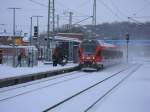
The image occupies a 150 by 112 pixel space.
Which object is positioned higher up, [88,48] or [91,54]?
[88,48]

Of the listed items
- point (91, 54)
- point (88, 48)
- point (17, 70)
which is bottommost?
point (17, 70)

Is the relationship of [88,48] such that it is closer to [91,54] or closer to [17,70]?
[91,54]

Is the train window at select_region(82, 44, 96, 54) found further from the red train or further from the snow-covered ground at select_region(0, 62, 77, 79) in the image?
the snow-covered ground at select_region(0, 62, 77, 79)

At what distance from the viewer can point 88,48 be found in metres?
37.9

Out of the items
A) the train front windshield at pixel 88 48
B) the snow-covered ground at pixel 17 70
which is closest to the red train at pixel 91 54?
the train front windshield at pixel 88 48

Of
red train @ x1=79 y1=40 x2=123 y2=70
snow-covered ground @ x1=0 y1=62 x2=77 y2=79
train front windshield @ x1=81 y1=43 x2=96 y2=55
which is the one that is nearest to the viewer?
snow-covered ground @ x1=0 y1=62 x2=77 y2=79

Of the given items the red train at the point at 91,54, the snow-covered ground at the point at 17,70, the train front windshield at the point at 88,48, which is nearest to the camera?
the snow-covered ground at the point at 17,70

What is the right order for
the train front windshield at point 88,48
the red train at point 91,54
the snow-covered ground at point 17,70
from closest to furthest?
the snow-covered ground at point 17,70 < the red train at point 91,54 < the train front windshield at point 88,48

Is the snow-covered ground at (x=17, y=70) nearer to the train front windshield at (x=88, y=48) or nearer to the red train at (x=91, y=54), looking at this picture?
the red train at (x=91, y=54)

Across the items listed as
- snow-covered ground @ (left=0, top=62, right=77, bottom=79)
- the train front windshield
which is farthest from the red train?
snow-covered ground @ (left=0, top=62, right=77, bottom=79)

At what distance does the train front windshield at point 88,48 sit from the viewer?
37.7 metres

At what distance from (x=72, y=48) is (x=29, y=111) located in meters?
37.3

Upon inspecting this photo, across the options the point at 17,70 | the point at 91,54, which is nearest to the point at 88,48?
the point at 91,54

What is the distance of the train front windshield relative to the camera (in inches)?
1484
